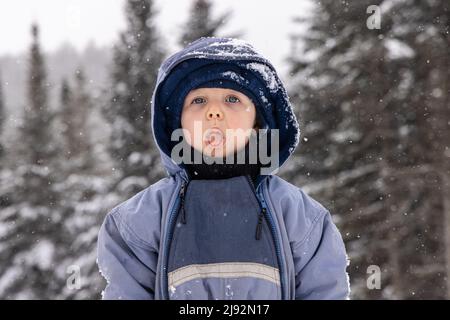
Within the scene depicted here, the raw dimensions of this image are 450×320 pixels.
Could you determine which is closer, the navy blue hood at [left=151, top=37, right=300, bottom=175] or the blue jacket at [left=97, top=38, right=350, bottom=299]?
the blue jacket at [left=97, top=38, right=350, bottom=299]

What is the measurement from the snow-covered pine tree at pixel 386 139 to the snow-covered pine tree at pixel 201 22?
3568 mm

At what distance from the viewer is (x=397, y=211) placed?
1708cm

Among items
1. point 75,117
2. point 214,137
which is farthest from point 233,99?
point 75,117

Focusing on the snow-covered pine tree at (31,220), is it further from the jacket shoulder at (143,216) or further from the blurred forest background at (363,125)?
the jacket shoulder at (143,216)

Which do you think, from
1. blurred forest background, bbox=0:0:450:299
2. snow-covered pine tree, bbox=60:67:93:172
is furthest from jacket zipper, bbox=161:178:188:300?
snow-covered pine tree, bbox=60:67:93:172

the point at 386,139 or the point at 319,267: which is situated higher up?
the point at 386,139

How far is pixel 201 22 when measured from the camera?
18.7 m

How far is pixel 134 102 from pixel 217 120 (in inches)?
709

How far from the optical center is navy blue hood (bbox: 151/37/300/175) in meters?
2.52

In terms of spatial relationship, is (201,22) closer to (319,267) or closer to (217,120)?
(217,120)

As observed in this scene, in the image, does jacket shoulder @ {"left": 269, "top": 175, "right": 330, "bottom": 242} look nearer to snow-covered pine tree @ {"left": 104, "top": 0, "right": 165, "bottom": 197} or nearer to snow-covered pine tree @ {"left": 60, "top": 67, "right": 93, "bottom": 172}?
snow-covered pine tree @ {"left": 104, "top": 0, "right": 165, "bottom": 197}

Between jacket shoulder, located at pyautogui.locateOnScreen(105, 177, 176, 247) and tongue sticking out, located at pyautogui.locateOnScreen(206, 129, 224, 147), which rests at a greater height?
tongue sticking out, located at pyautogui.locateOnScreen(206, 129, 224, 147)
